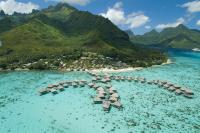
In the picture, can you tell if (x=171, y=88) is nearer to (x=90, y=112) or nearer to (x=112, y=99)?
(x=112, y=99)

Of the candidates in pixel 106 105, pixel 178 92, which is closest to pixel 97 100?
pixel 106 105

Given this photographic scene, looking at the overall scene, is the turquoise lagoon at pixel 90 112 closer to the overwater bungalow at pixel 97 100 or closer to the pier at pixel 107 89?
the overwater bungalow at pixel 97 100

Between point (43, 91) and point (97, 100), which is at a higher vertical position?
point (43, 91)

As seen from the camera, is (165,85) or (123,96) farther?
(165,85)

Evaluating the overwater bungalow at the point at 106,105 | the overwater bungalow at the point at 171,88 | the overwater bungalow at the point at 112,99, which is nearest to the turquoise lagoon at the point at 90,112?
the overwater bungalow at the point at 106,105

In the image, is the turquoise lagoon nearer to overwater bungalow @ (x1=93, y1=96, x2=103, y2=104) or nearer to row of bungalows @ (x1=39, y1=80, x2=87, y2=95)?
overwater bungalow @ (x1=93, y1=96, x2=103, y2=104)

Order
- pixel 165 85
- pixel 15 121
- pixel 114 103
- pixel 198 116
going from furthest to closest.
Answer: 1. pixel 165 85
2. pixel 114 103
3. pixel 198 116
4. pixel 15 121

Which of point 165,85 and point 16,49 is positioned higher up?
point 16,49

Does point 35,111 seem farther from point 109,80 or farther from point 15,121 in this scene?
point 109,80

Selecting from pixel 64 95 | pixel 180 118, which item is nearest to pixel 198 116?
pixel 180 118

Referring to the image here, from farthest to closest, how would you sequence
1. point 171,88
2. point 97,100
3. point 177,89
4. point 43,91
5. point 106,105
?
1. point 171,88
2. point 177,89
3. point 43,91
4. point 97,100
5. point 106,105
